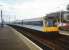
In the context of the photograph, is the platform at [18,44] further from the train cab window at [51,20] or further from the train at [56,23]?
the train cab window at [51,20]

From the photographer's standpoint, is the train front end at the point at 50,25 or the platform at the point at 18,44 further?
the train front end at the point at 50,25

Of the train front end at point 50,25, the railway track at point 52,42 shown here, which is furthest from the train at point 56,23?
the railway track at point 52,42

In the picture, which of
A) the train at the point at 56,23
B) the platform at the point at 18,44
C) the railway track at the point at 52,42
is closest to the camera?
the railway track at the point at 52,42

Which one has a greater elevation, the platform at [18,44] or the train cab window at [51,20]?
the train cab window at [51,20]

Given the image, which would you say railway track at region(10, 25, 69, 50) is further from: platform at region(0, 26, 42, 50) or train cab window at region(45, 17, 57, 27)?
train cab window at region(45, 17, 57, 27)

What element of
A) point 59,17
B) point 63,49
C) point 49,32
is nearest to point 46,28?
point 49,32

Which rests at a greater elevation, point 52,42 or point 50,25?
point 50,25

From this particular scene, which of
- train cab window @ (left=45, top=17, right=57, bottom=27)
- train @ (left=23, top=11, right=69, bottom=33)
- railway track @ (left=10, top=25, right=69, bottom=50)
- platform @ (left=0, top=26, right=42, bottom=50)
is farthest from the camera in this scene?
train cab window @ (left=45, top=17, right=57, bottom=27)

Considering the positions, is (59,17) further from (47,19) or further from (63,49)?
(63,49)

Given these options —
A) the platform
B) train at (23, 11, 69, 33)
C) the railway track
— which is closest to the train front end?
train at (23, 11, 69, 33)

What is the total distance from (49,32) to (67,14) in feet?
14.3

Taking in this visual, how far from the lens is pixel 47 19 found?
43.8 meters

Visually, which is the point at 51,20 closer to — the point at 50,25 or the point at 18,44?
the point at 50,25

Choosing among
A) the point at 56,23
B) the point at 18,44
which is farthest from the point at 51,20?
the point at 18,44
